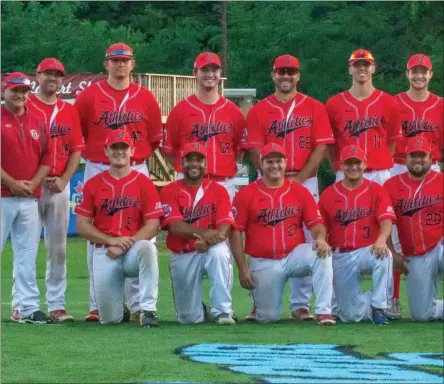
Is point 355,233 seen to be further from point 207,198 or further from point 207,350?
point 207,350

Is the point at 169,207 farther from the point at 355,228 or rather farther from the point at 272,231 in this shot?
the point at 355,228

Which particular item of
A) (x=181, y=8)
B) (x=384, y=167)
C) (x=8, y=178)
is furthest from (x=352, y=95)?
(x=181, y=8)

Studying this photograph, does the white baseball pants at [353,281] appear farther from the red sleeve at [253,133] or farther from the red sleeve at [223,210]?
the red sleeve at [253,133]

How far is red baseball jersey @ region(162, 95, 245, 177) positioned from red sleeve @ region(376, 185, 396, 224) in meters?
1.19

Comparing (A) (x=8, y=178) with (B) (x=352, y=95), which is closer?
(A) (x=8, y=178)

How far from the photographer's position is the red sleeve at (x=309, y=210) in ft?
32.4

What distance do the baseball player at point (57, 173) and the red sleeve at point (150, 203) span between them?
0.67 m

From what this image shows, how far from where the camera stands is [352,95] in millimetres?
10508

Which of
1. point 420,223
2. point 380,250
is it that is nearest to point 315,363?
point 380,250

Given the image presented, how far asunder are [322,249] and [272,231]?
51 cm

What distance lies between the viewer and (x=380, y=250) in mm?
9688

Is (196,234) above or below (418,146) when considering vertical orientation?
below

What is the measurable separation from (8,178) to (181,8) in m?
37.0

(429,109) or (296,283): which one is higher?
(429,109)
